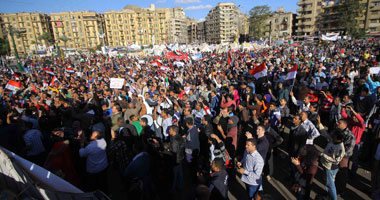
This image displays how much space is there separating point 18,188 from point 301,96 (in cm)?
777

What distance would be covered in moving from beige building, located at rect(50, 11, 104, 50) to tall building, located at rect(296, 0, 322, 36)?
81.5 meters

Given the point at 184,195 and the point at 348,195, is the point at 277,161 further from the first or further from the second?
the point at 184,195

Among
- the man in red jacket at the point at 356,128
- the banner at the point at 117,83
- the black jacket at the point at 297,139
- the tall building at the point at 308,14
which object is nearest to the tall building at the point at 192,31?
the tall building at the point at 308,14

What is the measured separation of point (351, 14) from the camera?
184 ft

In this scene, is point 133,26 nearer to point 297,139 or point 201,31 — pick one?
point 201,31

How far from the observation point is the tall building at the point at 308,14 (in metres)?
68.7

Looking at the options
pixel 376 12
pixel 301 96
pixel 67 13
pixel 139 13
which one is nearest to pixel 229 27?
pixel 139 13

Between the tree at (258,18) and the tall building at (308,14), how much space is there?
11.2m

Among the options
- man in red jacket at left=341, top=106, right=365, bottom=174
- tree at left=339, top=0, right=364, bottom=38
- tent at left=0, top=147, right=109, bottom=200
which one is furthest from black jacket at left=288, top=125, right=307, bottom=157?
tree at left=339, top=0, right=364, bottom=38

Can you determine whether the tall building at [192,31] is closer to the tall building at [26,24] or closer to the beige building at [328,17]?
the beige building at [328,17]

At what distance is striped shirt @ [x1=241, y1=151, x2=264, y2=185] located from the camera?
3234mm

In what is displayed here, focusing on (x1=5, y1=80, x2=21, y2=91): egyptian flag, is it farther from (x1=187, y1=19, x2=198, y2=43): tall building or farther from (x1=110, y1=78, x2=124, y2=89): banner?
(x1=187, y1=19, x2=198, y2=43): tall building

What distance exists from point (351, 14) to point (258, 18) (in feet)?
90.0

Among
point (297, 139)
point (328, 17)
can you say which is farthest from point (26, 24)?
point (328, 17)
